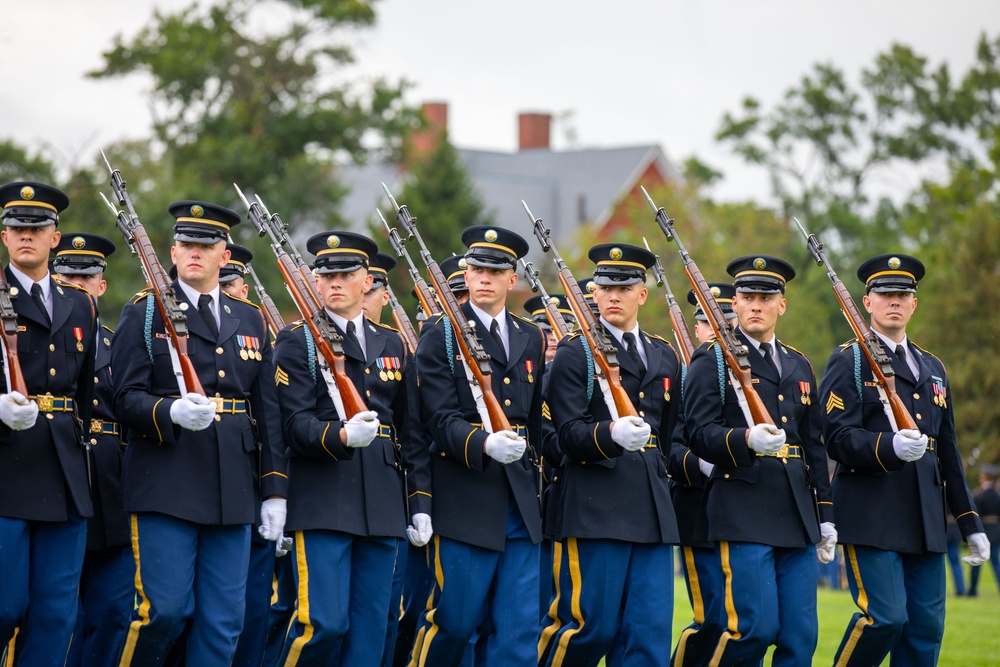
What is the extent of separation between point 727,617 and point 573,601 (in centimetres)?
100

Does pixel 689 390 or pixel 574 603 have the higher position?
pixel 689 390

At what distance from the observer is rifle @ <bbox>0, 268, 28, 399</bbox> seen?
718 cm

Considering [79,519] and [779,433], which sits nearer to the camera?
[79,519]

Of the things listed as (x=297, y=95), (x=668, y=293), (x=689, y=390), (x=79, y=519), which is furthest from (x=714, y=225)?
(x=79, y=519)

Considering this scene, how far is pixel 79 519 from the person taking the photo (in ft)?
25.0

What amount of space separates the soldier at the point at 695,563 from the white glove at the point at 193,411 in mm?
3484

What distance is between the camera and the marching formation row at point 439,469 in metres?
7.58

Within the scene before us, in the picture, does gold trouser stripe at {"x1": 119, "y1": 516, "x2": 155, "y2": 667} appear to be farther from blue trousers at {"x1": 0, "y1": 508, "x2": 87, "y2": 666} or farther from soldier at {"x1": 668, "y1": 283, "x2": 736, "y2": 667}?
soldier at {"x1": 668, "y1": 283, "x2": 736, "y2": 667}

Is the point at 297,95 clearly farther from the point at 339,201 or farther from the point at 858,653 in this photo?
the point at 858,653

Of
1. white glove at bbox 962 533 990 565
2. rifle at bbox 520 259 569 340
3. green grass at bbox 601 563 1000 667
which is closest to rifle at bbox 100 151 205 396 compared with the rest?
rifle at bbox 520 259 569 340

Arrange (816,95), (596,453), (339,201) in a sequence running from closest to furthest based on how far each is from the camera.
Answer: (596,453), (339,201), (816,95)

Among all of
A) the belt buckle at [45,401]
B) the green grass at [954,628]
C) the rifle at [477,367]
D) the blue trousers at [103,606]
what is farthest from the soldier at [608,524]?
the green grass at [954,628]

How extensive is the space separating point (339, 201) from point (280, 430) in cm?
2853

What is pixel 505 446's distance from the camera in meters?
8.07
